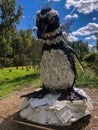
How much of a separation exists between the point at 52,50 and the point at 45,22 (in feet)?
2.33

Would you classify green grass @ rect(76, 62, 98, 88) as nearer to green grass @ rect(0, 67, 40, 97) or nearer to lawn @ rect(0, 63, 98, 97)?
lawn @ rect(0, 63, 98, 97)

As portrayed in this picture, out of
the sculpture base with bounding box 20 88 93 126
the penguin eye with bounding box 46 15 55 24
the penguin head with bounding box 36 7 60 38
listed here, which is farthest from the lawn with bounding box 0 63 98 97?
the penguin eye with bounding box 46 15 55 24

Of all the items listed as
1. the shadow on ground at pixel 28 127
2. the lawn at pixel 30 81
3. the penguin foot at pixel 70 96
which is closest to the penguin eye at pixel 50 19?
the penguin foot at pixel 70 96

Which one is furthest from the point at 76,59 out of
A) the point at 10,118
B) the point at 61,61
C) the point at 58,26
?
the point at 10,118

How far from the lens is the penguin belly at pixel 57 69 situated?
25.8ft

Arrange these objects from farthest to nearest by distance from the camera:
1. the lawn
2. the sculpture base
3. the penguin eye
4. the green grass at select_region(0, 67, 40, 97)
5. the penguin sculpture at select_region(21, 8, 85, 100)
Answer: the green grass at select_region(0, 67, 40, 97) → the lawn → the penguin sculpture at select_region(21, 8, 85, 100) → the penguin eye → the sculpture base

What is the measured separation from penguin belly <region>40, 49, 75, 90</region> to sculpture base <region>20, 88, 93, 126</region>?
29 cm

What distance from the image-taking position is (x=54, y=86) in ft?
26.3

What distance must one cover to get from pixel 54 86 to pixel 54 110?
820mm

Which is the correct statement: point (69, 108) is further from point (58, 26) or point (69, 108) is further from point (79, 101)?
point (58, 26)

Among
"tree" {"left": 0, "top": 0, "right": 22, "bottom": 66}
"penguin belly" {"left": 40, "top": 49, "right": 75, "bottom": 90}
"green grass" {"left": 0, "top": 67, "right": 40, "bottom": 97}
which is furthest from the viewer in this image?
"tree" {"left": 0, "top": 0, "right": 22, "bottom": 66}

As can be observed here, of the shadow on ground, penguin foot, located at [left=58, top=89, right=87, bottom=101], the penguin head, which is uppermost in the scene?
the penguin head

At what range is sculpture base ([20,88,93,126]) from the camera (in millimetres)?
7332

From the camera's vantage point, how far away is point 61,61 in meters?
7.84
